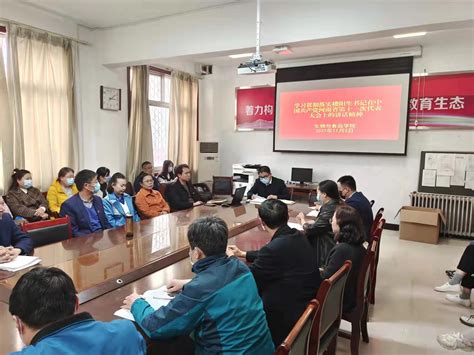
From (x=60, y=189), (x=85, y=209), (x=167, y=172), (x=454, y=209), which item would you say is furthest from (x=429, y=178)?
(x=60, y=189)

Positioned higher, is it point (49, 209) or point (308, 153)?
point (308, 153)

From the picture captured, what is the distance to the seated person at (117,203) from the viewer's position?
327cm

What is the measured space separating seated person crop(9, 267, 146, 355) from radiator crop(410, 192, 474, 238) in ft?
18.8

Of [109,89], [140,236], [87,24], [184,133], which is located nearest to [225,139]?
[184,133]

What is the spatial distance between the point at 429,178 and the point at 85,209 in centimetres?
527

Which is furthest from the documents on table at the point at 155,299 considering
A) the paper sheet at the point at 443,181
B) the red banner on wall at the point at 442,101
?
the red banner on wall at the point at 442,101

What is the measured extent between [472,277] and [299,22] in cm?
309

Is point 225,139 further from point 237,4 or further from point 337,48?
point 237,4

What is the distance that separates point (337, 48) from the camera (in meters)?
5.85

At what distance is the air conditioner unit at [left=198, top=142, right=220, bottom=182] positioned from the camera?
23.9 ft

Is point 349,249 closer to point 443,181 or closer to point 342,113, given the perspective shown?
point 443,181

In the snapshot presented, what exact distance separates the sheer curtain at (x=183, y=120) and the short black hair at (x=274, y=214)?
198 inches

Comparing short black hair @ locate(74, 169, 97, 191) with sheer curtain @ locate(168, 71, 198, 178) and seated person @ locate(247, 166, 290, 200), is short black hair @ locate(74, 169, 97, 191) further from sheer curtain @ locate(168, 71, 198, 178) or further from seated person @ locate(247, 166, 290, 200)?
sheer curtain @ locate(168, 71, 198, 178)

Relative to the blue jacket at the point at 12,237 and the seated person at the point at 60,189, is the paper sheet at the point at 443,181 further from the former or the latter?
the blue jacket at the point at 12,237
